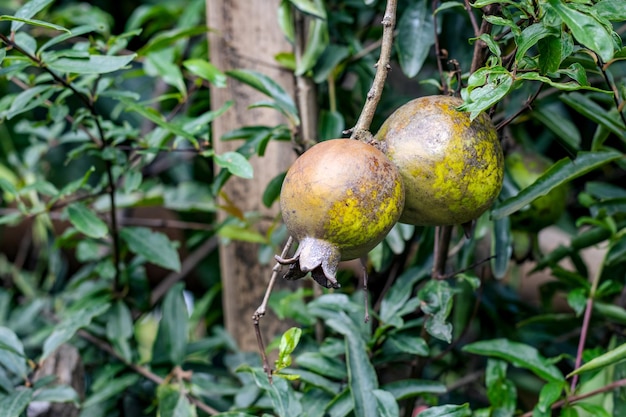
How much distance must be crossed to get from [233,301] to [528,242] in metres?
0.43

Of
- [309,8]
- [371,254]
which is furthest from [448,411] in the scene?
[309,8]

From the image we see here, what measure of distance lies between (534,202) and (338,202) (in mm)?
468

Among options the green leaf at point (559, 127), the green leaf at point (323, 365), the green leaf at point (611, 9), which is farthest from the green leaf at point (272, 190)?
the green leaf at point (611, 9)

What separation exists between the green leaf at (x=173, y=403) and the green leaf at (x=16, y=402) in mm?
146

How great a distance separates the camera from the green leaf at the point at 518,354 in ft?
2.48

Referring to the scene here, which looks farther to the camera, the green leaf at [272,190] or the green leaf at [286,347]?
the green leaf at [272,190]

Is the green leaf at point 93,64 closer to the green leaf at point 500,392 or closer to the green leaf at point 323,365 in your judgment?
the green leaf at point 323,365

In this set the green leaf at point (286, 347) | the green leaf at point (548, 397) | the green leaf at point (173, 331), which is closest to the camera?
the green leaf at point (286, 347)

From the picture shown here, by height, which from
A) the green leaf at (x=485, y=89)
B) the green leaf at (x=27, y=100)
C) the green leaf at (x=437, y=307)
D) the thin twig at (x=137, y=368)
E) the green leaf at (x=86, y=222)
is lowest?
the thin twig at (x=137, y=368)

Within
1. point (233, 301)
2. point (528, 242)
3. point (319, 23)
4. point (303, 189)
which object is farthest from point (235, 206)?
point (303, 189)

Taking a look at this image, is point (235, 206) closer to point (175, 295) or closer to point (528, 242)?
point (175, 295)

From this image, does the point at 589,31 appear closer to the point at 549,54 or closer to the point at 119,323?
the point at 549,54

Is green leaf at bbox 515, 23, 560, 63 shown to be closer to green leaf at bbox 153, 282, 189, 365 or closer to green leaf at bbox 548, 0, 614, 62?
green leaf at bbox 548, 0, 614, 62

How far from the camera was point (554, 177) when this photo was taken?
0.69 m
